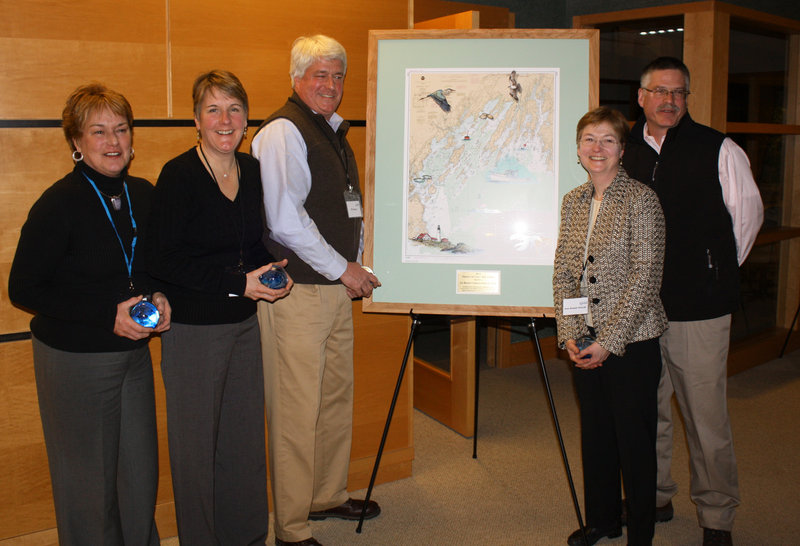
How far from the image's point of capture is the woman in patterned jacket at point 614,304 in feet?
7.92

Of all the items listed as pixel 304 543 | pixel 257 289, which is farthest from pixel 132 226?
pixel 304 543

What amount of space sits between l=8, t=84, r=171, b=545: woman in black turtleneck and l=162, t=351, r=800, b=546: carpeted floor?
0.91 m

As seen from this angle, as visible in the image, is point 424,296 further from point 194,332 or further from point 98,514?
point 98,514

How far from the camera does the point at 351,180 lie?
2758 mm

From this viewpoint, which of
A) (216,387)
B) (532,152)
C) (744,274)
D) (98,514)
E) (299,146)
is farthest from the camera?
(744,274)

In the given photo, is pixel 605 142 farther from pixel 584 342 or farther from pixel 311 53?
pixel 311 53

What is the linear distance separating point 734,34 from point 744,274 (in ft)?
6.25

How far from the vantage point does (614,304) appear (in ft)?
8.07

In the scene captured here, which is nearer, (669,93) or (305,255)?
(305,255)

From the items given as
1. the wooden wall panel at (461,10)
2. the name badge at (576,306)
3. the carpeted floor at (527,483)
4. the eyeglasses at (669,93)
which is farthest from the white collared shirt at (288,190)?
the wooden wall panel at (461,10)

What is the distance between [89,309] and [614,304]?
1.74 meters

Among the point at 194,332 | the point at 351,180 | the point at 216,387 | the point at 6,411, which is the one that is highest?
the point at 351,180

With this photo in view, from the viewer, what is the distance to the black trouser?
2.49 metres

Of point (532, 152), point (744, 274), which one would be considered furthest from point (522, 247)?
point (744, 274)
